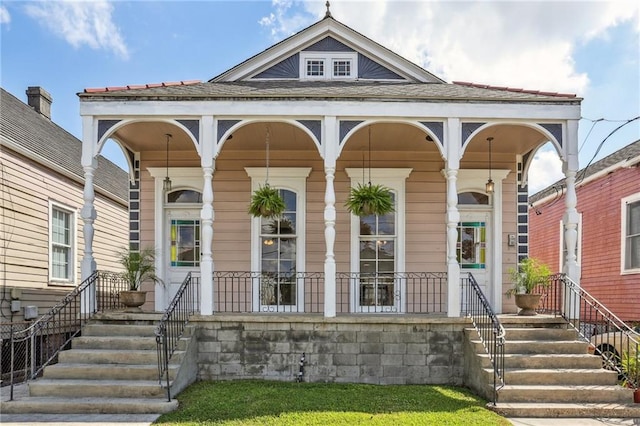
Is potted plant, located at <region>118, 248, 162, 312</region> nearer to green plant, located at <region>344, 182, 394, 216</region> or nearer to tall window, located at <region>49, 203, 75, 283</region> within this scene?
tall window, located at <region>49, 203, 75, 283</region>

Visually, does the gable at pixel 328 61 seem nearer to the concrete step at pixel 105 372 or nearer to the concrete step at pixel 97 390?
the concrete step at pixel 105 372

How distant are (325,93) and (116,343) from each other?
487 centimetres

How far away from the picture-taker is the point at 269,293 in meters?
8.63

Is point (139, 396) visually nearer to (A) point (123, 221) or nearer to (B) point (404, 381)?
(B) point (404, 381)

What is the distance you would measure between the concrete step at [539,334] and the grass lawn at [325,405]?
3.67ft

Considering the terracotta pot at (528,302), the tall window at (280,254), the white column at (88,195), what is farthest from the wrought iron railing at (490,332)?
the white column at (88,195)

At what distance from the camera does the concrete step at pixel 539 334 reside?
6734 millimetres

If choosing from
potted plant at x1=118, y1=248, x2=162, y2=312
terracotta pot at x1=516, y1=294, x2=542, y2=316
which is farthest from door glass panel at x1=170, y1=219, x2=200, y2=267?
terracotta pot at x1=516, y1=294, x2=542, y2=316

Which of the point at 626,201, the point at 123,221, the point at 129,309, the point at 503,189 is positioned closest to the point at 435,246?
the point at 503,189

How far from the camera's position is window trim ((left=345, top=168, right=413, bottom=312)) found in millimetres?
8656

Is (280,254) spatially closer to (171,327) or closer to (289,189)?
(289,189)

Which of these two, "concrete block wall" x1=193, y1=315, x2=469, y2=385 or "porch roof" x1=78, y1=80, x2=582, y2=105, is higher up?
"porch roof" x1=78, y1=80, x2=582, y2=105

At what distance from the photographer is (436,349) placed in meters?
6.90

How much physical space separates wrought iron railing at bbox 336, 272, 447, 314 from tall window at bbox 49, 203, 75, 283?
19.8ft
